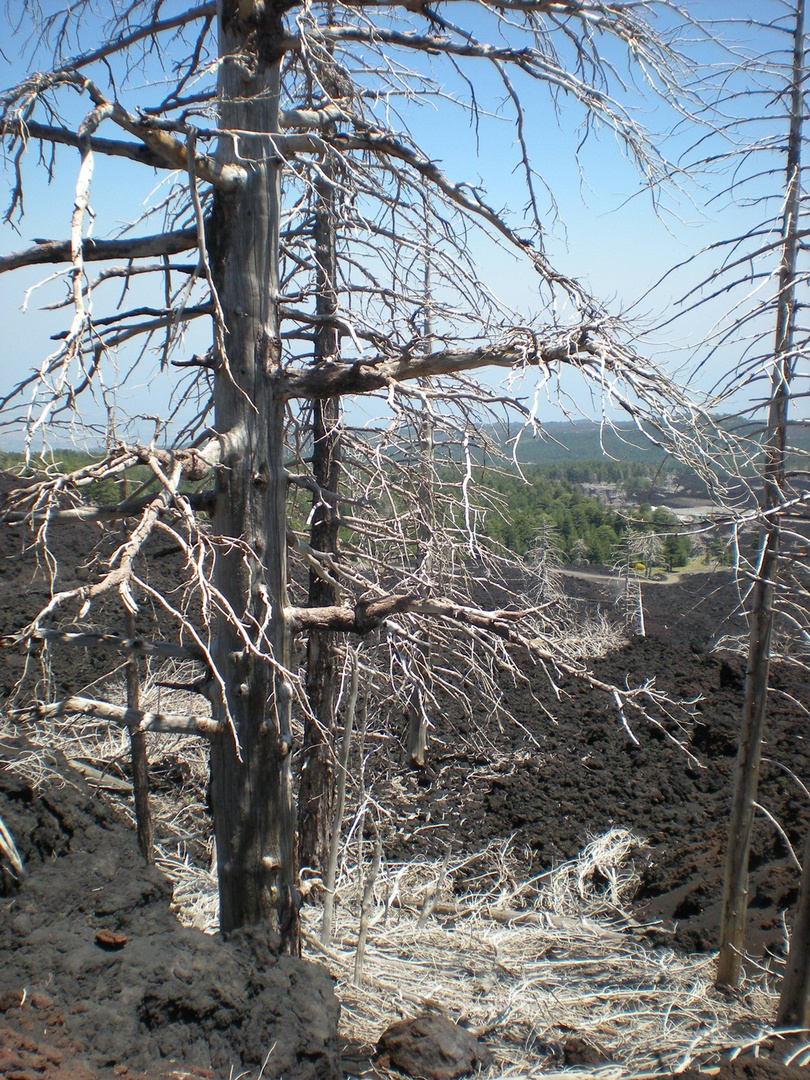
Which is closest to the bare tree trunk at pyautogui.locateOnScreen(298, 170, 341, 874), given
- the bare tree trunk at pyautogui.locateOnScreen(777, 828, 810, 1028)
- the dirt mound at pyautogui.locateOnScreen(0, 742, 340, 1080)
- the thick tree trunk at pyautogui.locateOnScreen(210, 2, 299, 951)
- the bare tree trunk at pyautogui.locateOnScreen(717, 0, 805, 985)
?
the thick tree trunk at pyautogui.locateOnScreen(210, 2, 299, 951)

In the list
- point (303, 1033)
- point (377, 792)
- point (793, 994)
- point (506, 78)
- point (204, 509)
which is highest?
point (506, 78)

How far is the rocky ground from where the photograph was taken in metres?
2.68

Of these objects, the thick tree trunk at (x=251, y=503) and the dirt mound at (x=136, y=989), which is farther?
the thick tree trunk at (x=251, y=503)

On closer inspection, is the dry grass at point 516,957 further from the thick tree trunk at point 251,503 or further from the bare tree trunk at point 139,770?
the thick tree trunk at point 251,503

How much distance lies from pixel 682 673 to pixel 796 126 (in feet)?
29.4

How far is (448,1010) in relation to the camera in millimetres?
4434

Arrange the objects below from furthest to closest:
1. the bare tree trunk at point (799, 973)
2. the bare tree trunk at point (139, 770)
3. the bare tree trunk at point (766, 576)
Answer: the bare tree trunk at point (139, 770)
the bare tree trunk at point (766, 576)
the bare tree trunk at point (799, 973)

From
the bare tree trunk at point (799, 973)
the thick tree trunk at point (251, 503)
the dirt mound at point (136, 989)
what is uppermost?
the thick tree trunk at point (251, 503)

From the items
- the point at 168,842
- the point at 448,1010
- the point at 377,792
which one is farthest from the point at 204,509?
the point at 377,792

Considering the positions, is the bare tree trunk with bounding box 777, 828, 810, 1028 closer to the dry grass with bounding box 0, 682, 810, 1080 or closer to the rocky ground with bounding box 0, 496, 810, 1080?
the dry grass with bounding box 0, 682, 810, 1080

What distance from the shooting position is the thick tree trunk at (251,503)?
133 inches

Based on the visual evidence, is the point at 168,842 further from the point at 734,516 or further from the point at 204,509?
the point at 734,516

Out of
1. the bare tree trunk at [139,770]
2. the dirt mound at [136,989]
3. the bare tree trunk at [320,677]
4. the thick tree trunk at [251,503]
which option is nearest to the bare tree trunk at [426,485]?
the thick tree trunk at [251,503]

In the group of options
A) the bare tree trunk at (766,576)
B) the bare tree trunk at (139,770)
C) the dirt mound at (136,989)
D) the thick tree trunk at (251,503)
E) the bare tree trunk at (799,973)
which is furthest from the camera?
the bare tree trunk at (139,770)
